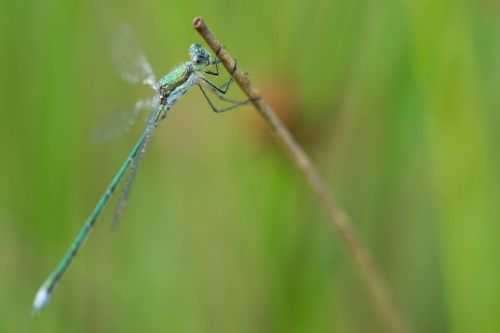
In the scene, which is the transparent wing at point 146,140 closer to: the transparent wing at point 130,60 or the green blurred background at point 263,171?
the transparent wing at point 130,60

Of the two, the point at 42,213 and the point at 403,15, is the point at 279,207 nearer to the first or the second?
the point at 403,15

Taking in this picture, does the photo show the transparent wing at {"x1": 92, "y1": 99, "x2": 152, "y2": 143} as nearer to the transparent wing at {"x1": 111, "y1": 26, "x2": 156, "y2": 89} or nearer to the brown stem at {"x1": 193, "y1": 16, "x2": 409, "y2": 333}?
the transparent wing at {"x1": 111, "y1": 26, "x2": 156, "y2": 89}

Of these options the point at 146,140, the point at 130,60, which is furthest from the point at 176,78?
the point at 130,60

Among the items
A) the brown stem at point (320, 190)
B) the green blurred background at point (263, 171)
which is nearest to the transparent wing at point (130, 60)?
the green blurred background at point (263, 171)

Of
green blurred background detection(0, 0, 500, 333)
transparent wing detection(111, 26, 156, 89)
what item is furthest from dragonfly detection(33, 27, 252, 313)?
green blurred background detection(0, 0, 500, 333)

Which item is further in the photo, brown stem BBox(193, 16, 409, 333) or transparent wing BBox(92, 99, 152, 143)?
transparent wing BBox(92, 99, 152, 143)

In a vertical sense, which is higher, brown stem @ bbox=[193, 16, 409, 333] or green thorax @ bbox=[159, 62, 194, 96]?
green thorax @ bbox=[159, 62, 194, 96]

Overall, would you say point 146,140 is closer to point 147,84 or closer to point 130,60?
point 147,84
